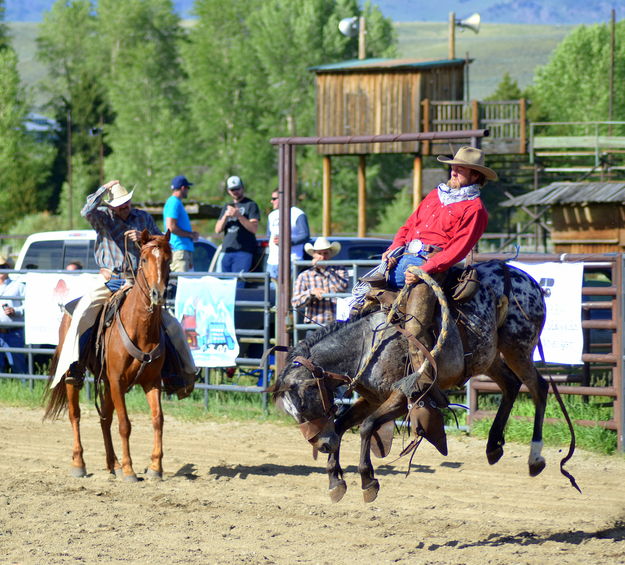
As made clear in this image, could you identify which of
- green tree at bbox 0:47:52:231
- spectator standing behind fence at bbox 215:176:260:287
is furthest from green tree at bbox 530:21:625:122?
spectator standing behind fence at bbox 215:176:260:287

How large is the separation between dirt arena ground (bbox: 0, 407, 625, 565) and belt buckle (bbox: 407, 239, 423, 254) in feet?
6.26

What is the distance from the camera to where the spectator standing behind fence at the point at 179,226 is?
12.6 metres

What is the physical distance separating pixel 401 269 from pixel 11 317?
803 cm

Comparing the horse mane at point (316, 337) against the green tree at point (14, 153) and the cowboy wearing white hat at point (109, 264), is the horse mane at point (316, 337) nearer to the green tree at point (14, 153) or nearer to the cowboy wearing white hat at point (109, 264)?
the cowboy wearing white hat at point (109, 264)

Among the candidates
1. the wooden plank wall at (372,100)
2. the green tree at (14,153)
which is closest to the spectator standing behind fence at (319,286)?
the wooden plank wall at (372,100)

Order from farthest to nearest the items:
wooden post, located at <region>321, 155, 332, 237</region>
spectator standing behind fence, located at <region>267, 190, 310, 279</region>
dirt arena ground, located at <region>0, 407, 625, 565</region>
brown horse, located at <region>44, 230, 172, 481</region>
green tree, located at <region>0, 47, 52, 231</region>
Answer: green tree, located at <region>0, 47, 52, 231</region>
wooden post, located at <region>321, 155, 332, 237</region>
spectator standing behind fence, located at <region>267, 190, 310, 279</region>
brown horse, located at <region>44, 230, 172, 481</region>
dirt arena ground, located at <region>0, 407, 625, 565</region>

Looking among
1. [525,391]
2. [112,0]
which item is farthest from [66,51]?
[525,391]

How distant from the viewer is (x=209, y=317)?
11.8 meters

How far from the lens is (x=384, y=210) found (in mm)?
56656

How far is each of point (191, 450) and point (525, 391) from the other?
3.62 meters

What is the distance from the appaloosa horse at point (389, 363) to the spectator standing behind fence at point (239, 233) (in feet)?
17.8

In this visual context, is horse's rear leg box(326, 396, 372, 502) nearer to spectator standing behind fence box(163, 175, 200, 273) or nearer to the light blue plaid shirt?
the light blue plaid shirt

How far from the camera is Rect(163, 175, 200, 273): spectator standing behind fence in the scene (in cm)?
1256

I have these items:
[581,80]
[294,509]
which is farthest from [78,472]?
[581,80]
